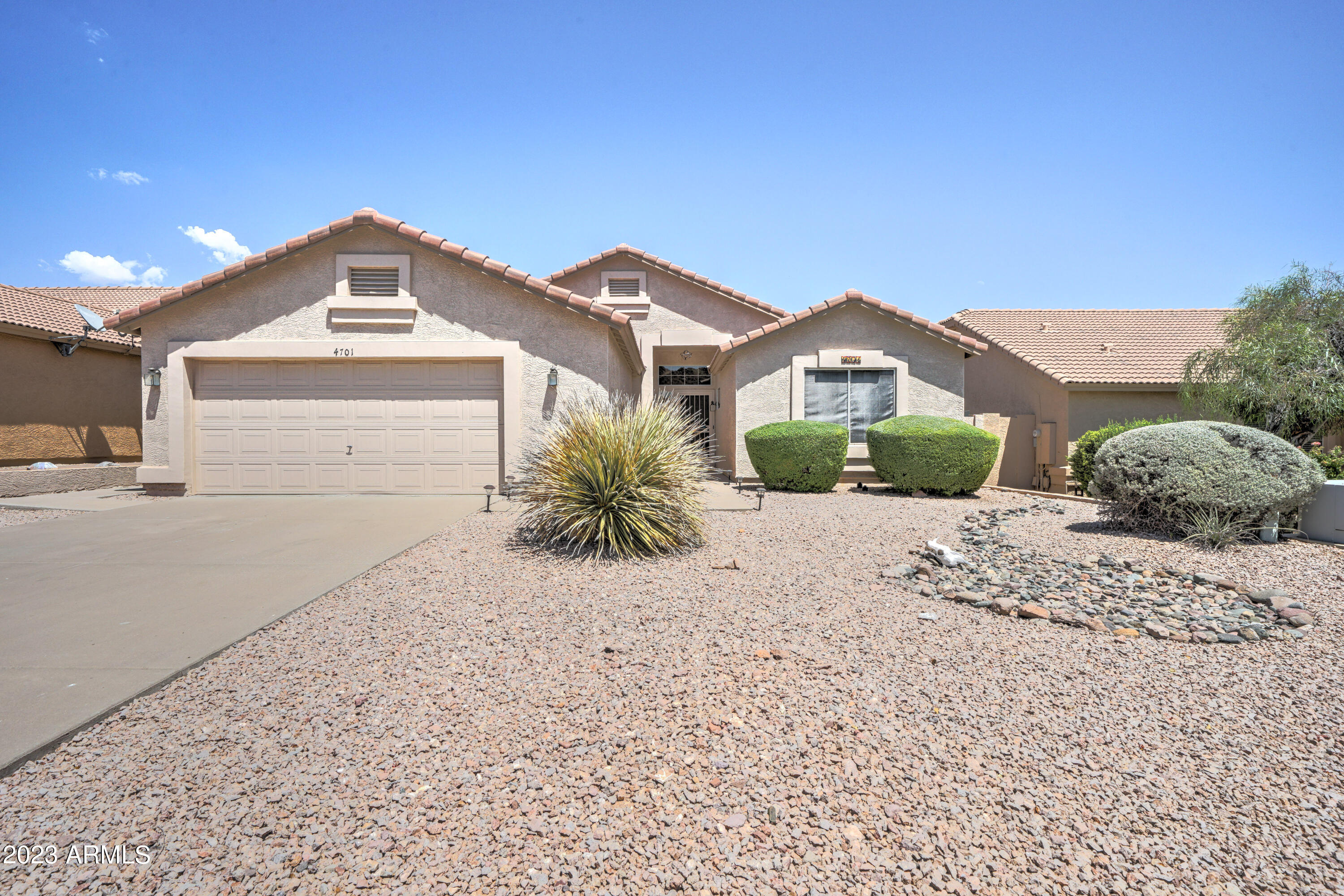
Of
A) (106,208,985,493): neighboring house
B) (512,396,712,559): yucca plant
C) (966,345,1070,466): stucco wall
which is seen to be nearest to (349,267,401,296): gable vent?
(106,208,985,493): neighboring house

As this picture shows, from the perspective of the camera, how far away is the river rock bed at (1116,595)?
4.28 m

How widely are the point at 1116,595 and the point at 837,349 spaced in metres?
9.05

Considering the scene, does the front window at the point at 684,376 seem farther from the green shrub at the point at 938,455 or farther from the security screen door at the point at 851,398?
the green shrub at the point at 938,455

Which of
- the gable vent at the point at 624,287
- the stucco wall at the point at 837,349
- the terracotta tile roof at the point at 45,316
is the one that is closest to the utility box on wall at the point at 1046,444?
the stucco wall at the point at 837,349

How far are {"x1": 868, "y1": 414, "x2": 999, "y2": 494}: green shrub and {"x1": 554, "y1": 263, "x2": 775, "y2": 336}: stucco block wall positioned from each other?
668 cm

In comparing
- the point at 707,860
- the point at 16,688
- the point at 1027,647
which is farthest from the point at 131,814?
the point at 1027,647

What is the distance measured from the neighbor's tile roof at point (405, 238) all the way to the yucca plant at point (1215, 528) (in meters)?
8.23

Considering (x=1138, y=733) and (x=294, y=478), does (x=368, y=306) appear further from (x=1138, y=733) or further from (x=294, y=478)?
(x=1138, y=733)

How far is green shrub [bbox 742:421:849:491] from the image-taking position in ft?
38.5

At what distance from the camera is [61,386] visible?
13406mm

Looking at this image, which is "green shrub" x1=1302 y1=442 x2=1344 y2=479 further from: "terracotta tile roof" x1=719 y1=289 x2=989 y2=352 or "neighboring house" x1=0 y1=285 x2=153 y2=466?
"neighboring house" x1=0 y1=285 x2=153 y2=466

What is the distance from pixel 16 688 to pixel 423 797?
2.59 m

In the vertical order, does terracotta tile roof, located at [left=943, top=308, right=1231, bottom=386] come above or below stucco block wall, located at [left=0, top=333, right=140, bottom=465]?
above

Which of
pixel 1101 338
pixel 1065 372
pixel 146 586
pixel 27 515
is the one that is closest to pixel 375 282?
pixel 27 515
